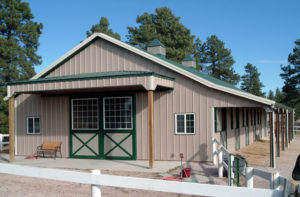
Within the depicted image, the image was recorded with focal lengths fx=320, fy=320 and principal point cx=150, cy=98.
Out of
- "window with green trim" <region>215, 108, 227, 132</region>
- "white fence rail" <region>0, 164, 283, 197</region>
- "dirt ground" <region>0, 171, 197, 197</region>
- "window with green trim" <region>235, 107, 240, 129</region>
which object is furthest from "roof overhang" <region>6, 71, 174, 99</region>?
"white fence rail" <region>0, 164, 283, 197</region>

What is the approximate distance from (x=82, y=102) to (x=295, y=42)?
117ft

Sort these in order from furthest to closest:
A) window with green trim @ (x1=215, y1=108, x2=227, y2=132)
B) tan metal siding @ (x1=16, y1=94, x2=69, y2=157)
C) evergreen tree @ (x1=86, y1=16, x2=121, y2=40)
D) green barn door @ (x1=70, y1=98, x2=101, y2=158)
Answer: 1. evergreen tree @ (x1=86, y1=16, x2=121, y2=40)
2. tan metal siding @ (x1=16, y1=94, x2=69, y2=157)
3. green barn door @ (x1=70, y1=98, x2=101, y2=158)
4. window with green trim @ (x1=215, y1=108, x2=227, y2=132)

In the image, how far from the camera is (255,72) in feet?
189

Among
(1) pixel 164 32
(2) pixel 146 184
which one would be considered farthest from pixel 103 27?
(2) pixel 146 184

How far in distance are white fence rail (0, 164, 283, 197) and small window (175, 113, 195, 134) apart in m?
8.53

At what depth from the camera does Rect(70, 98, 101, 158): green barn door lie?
13.3 m

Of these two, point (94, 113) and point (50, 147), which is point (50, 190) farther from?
point (50, 147)

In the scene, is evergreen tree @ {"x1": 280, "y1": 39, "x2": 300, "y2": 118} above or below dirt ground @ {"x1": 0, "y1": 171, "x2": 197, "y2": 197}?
above

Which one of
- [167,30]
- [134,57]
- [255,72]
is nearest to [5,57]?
[134,57]

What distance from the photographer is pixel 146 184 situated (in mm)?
3295

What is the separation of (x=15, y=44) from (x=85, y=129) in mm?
15710

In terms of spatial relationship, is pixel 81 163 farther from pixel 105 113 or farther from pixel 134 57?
pixel 134 57

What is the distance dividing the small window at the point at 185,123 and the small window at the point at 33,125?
6.59m

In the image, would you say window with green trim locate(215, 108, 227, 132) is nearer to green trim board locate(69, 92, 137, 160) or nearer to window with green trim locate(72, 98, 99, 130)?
green trim board locate(69, 92, 137, 160)
